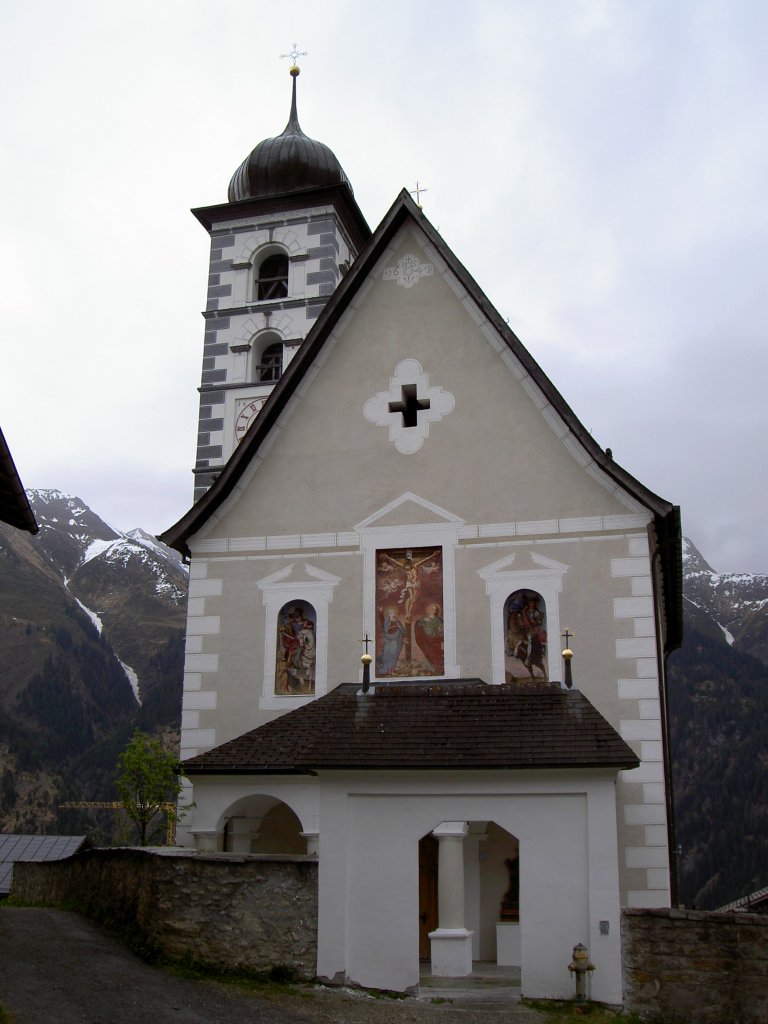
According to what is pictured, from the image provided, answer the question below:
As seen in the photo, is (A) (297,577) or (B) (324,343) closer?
(A) (297,577)

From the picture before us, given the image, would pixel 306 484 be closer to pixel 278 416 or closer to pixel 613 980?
pixel 278 416

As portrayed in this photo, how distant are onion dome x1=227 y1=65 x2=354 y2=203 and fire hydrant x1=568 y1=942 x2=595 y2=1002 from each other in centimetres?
2390

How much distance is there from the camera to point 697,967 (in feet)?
36.8

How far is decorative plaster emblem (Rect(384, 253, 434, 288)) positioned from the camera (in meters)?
18.5

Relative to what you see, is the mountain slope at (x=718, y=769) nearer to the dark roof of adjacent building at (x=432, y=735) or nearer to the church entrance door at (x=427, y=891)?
the church entrance door at (x=427, y=891)

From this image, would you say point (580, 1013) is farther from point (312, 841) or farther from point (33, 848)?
point (33, 848)

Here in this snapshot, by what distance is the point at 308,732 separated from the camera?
14094 millimetres

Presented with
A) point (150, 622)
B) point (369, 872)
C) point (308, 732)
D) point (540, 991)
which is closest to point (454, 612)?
point (308, 732)

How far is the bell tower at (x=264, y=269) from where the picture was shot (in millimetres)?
29203

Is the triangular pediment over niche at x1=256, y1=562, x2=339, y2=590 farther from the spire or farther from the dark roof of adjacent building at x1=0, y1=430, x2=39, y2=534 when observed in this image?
the spire

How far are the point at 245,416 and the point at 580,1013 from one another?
19548 mm

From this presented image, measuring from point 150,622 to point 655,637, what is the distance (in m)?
171

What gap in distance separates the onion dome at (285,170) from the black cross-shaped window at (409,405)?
15.2 m

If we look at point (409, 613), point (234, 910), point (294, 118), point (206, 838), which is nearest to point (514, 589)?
point (409, 613)
